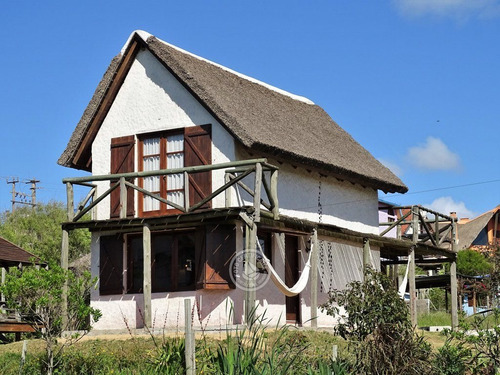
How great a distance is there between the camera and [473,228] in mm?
46688

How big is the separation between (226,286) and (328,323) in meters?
4.04

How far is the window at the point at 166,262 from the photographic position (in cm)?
1816

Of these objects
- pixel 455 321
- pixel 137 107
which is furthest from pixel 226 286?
pixel 455 321

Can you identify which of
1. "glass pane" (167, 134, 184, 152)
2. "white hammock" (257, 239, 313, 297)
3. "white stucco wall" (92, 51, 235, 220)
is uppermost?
"white stucco wall" (92, 51, 235, 220)

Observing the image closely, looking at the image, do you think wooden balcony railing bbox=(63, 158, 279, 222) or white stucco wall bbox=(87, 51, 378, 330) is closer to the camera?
wooden balcony railing bbox=(63, 158, 279, 222)

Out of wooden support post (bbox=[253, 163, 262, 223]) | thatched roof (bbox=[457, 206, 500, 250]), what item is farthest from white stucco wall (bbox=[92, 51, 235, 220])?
thatched roof (bbox=[457, 206, 500, 250])

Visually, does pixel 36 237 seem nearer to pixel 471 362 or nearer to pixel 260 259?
pixel 260 259

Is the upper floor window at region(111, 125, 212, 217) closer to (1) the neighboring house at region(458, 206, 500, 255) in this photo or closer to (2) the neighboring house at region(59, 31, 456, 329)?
(2) the neighboring house at region(59, 31, 456, 329)

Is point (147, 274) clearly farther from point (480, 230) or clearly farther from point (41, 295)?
point (480, 230)

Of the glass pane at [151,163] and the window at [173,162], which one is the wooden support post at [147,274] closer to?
the window at [173,162]

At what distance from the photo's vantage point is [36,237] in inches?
1822

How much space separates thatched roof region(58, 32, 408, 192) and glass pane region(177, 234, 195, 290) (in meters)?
2.38

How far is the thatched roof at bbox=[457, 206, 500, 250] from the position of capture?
150 ft

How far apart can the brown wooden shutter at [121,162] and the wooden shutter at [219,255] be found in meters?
2.35
